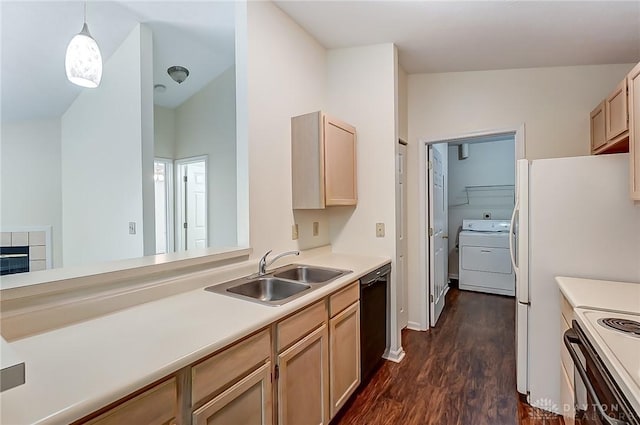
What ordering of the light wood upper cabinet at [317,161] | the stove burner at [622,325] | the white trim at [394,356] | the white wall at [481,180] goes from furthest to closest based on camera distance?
1. the white wall at [481,180]
2. the white trim at [394,356]
3. the light wood upper cabinet at [317,161]
4. the stove burner at [622,325]

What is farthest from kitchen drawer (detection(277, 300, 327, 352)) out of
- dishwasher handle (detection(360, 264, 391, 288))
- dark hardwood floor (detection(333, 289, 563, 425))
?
dark hardwood floor (detection(333, 289, 563, 425))

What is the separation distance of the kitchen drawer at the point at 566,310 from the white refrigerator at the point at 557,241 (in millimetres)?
104

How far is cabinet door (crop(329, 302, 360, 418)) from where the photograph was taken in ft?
5.92

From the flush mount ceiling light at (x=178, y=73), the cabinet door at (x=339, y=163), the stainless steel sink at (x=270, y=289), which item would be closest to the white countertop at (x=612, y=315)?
the stainless steel sink at (x=270, y=289)

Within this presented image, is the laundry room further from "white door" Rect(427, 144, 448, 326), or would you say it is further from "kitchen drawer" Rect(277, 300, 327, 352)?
"kitchen drawer" Rect(277, 300, 327, 352)

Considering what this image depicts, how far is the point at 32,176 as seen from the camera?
391cm

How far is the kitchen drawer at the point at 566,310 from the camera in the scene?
165cm

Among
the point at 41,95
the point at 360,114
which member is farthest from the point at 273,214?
the point at 41,95

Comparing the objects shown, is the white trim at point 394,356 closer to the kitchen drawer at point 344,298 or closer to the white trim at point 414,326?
the white trim at point 414,326

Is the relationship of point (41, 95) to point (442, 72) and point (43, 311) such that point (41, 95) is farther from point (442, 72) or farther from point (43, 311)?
point (442, 72)

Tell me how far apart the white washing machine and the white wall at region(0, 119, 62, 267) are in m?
5.53

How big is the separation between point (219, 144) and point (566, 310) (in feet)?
13.0

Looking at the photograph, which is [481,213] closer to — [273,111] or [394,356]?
[394,356]

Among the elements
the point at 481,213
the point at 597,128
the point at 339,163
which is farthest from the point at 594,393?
the point at 481,213
